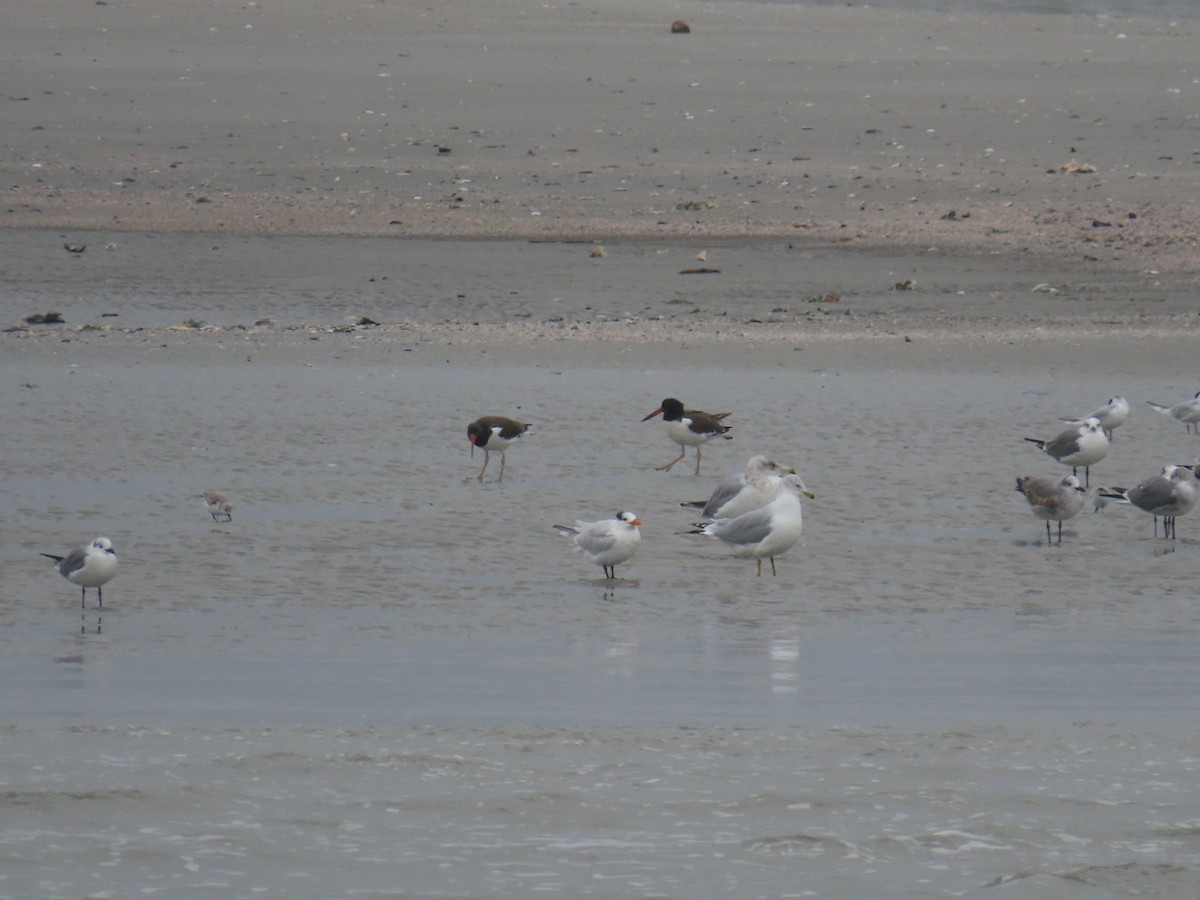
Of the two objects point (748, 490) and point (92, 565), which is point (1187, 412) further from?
point (92, 565)

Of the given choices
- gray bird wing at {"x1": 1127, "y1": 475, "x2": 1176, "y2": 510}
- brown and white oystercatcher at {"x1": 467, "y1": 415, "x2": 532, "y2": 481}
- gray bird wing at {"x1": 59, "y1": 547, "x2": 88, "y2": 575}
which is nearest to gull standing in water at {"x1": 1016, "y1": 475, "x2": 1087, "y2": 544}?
gray bird wing at {"x1": 1127, "y1": 475, "x2": 1176, "y2": 510}

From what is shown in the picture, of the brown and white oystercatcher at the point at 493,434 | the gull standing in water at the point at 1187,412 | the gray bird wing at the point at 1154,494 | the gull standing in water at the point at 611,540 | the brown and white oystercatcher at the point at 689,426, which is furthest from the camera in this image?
the gull standing in water at the point at 1187,412

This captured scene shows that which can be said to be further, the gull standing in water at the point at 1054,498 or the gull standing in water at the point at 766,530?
the gull standing in water at the point at 1054,498

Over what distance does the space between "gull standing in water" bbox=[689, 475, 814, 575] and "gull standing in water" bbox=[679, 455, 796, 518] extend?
0.41 metres

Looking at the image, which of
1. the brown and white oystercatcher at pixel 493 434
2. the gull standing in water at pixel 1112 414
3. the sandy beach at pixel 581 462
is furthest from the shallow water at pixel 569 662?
the gull standing in water at pixel 1112 414

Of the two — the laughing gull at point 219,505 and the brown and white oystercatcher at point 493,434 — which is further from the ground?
the brown and white oystercatcher at point 493,434

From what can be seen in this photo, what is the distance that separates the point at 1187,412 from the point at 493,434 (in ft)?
13.9

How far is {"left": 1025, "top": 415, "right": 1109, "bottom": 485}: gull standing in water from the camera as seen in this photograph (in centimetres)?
1073

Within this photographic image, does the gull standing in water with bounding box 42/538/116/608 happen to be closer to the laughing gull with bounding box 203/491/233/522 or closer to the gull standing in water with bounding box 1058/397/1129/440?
the laughing gull with bounding box 203/491/233/522

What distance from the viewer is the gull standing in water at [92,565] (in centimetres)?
793

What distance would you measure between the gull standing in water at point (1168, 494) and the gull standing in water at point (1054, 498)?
0.97 ft

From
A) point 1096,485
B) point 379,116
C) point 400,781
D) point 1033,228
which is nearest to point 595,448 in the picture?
point 1096,485

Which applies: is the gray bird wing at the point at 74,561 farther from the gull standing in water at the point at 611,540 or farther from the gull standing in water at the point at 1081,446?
the gull standing in water at the point at 1081,446

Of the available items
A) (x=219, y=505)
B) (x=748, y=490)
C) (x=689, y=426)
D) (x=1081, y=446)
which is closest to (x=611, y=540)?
(x=748, y=490)
